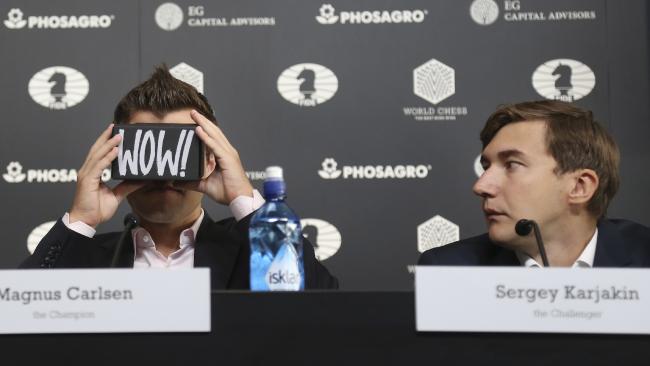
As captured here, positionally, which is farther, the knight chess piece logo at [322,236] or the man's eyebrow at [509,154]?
the knight chess piece logo at [322,236]

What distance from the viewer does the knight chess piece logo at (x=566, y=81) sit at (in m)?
2.39

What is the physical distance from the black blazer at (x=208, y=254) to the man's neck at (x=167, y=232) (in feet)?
0.11

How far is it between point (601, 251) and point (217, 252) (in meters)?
0.71

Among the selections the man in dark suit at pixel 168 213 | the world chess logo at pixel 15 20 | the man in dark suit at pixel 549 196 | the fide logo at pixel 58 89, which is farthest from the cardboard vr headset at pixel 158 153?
the world chess logo at pixel 15 20

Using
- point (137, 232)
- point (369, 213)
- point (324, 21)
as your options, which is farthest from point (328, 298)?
point (324, 21)

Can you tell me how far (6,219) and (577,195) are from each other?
1548 millimetres

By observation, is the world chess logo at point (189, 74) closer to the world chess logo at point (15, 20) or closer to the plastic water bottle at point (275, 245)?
the world chess logo at point (15, 20)

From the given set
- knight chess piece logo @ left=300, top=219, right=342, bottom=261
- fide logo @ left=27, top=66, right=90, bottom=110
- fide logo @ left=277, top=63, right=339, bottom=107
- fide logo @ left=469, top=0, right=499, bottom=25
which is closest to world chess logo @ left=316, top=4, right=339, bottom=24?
fide logo @ left=277, top=63, right=339, bottom=107

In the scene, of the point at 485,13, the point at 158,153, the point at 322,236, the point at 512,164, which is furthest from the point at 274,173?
the point at 485,13

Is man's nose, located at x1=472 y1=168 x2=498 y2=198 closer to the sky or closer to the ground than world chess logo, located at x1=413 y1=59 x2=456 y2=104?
closer to the ground

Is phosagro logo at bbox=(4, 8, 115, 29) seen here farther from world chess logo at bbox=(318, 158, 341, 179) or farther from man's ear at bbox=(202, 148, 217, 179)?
man's ear at bbox=(202, 148, 217, 179)

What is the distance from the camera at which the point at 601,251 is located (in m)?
1.59

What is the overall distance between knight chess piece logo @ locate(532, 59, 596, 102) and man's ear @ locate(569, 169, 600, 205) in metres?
0.76

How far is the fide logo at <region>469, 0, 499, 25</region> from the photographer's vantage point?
2430 mm
